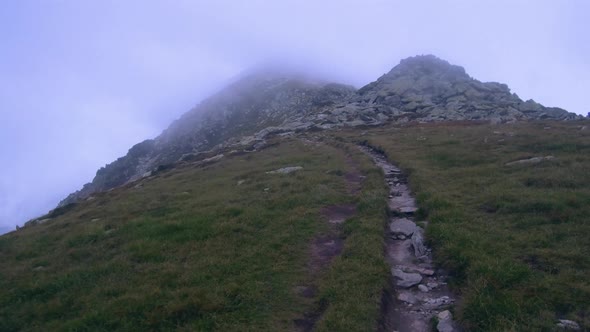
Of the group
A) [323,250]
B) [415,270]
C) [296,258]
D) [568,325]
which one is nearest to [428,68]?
[323,250]

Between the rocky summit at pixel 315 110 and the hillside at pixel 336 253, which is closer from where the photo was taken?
the hillside at pixel 336 253

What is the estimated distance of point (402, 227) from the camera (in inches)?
715

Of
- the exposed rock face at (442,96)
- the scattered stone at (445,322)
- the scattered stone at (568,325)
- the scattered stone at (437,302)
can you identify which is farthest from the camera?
the exposed rock face at (442,96)

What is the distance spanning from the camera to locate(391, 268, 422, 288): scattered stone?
13.4 metres

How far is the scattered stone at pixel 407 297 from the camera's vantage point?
12.5m

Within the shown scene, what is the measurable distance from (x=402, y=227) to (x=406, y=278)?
473 centimetres

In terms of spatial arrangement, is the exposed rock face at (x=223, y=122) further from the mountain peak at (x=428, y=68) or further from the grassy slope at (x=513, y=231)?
→ the grassy slope at (x=513, y=231)

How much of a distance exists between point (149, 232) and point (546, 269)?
16425mm

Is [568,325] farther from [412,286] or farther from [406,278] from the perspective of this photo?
[406,278]

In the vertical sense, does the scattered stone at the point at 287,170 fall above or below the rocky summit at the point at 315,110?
below

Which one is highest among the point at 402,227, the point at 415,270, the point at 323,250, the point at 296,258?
the point at 296,258

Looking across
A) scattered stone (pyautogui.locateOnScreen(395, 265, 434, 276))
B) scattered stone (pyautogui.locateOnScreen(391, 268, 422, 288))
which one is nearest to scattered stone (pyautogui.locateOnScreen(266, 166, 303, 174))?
scattered stone (pyautogui.locateOnScreen(395, 265, 434, 276))

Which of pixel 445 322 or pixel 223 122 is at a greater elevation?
pixel 223 122

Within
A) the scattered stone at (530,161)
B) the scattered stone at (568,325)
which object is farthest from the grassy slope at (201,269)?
the scattered stone at (530,161)
